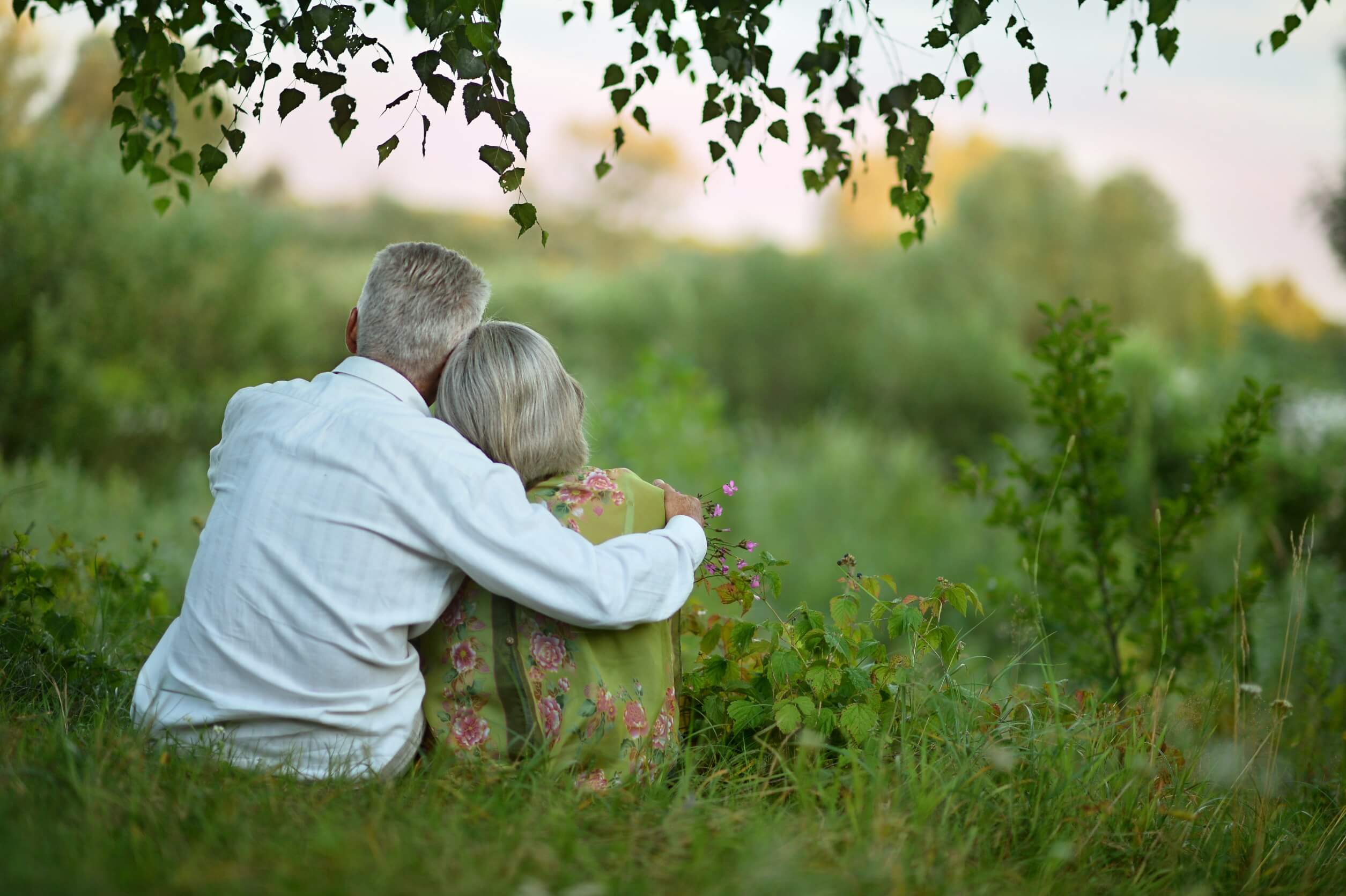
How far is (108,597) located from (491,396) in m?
1.92

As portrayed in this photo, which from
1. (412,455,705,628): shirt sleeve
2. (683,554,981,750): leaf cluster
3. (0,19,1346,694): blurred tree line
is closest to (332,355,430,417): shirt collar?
(412,455,705,628): shirt sleeve

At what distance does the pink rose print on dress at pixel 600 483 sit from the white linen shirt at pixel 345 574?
0.18m

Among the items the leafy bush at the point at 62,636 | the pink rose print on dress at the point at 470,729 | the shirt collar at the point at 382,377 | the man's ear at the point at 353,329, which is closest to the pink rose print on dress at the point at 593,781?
the pink rose print on dress at the point at 470,729

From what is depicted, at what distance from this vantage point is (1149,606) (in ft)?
12.9

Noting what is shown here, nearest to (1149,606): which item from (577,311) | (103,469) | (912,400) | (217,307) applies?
(103,469)

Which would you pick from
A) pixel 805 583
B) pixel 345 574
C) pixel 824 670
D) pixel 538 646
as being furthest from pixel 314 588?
pixel 805 583

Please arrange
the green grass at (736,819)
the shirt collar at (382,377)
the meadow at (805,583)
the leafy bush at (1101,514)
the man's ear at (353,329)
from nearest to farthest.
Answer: the green grass at (736,819)
the meadow at (805,583)
the shirt collar at (382,377)
the man's ear at (353,329)
the leafy bush at (1101,514)

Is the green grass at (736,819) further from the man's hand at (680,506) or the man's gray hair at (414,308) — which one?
the man's gray hair at (414,308)

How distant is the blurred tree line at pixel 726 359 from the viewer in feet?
27.1

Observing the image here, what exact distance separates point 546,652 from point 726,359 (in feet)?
44.2

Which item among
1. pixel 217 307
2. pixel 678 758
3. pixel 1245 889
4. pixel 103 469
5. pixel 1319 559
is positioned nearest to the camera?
pixel 1245 889

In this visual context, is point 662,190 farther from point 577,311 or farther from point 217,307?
point 217,307

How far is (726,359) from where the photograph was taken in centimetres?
1551

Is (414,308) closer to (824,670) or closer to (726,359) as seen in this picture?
(824,670)
